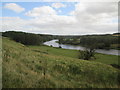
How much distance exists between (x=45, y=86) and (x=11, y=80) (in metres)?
1.42

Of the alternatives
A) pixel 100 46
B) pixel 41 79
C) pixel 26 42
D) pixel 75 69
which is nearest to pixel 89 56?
pixel 75 69

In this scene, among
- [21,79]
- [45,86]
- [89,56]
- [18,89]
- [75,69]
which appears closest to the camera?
[18,89]

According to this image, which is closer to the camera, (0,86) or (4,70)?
(0,86)

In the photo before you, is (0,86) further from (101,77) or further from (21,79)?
(101,77)

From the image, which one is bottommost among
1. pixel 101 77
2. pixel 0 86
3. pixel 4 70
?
pixel 101 77

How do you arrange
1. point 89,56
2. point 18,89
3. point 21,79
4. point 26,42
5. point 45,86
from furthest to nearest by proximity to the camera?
1. point 26,42
2. point 89,56
3. point 21,79
4. point 45,86
5. point 18,89

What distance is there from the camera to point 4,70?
14.3ft

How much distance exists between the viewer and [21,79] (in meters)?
3.75

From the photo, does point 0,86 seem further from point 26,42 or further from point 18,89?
point 26,42

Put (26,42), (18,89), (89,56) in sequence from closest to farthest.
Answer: (18,89), (89,56), (26,42)

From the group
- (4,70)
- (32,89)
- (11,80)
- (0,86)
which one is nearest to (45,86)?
(32,89)

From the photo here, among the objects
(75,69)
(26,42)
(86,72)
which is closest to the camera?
(86,72)

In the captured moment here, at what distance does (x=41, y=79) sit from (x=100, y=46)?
72.2 metres

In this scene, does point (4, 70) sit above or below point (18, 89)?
above
